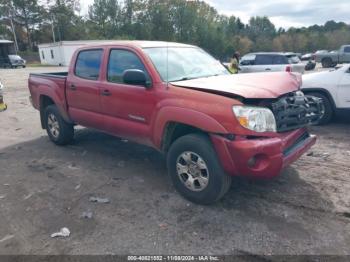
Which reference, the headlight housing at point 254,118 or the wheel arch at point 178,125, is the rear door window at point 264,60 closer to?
the wheel arch at point 178,125

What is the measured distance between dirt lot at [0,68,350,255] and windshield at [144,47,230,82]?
149cm

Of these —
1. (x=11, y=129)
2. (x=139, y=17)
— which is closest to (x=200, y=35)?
(x=139, y=17)

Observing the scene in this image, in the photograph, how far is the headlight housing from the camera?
11.0ft

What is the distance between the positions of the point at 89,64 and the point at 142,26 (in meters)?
66.8

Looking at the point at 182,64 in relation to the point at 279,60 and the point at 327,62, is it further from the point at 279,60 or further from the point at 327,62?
the point at 327,62

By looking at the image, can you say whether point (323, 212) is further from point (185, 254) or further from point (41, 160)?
point (41, 160)

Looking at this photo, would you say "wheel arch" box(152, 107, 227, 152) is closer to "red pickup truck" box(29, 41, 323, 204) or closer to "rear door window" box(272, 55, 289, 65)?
"red pickup truck" box(29, 41, 323, 204)

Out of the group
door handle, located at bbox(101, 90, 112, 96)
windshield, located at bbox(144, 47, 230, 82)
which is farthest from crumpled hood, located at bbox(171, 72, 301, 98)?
door handle, located at bbox(101, 90, 112, 96)

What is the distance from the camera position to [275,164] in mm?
3426

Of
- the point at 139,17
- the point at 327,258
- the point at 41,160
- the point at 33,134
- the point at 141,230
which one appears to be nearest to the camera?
the point at 327,258

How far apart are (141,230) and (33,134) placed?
5061 millimetres

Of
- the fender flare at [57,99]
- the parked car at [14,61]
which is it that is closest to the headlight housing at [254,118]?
the fender flare at [57,99]

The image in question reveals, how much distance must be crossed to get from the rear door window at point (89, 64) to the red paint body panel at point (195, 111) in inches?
4.1

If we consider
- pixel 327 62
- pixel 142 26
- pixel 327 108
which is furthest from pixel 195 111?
pixel 142 26
